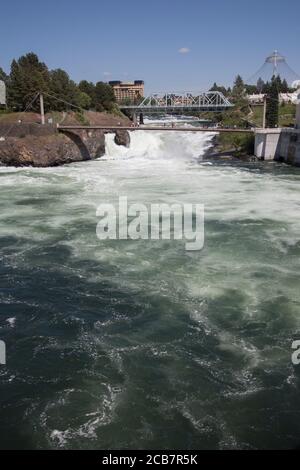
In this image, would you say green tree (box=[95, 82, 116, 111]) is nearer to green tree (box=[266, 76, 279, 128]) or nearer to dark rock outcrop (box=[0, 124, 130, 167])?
dark rock outcrop (box=[0, 124, 130, 167])

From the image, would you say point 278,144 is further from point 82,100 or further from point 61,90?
point 82,100

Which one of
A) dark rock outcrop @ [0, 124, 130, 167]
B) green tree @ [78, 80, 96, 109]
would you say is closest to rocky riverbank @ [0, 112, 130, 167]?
dark rock outcrop @ [0, 124, 130, 167]

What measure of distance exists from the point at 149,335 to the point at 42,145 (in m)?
43.3

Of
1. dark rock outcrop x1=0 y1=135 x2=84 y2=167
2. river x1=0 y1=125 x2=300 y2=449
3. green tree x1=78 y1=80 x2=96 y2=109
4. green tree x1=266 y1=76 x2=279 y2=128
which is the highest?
green tree x1=78 y1=80 x2=96 y2=109

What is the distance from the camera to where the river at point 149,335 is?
9.52m

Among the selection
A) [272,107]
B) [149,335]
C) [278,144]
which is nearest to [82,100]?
[272,107]

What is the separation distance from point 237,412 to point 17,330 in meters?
6.54

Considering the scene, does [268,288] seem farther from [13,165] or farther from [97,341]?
[13,165]

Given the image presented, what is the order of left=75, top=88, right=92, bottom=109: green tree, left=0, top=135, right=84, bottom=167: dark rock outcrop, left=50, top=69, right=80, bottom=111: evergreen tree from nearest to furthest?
left=0, top=135, right=84, bottom=167: dark rock outcrop < left=50, top=69, right=80, bottom=111: evergreen tree < left=75, top=88, right=92, bottom=109: green tree

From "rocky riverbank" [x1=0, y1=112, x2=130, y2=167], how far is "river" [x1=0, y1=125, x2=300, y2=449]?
2629cm

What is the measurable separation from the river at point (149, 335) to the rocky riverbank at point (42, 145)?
2629 centimetres

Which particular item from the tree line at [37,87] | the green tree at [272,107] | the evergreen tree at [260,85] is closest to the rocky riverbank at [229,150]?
the green tree at [272,107]

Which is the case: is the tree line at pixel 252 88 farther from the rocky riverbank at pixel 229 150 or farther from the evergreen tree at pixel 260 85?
the rocky riverbank at pixel 229 150

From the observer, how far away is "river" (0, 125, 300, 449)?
952 centimetres
